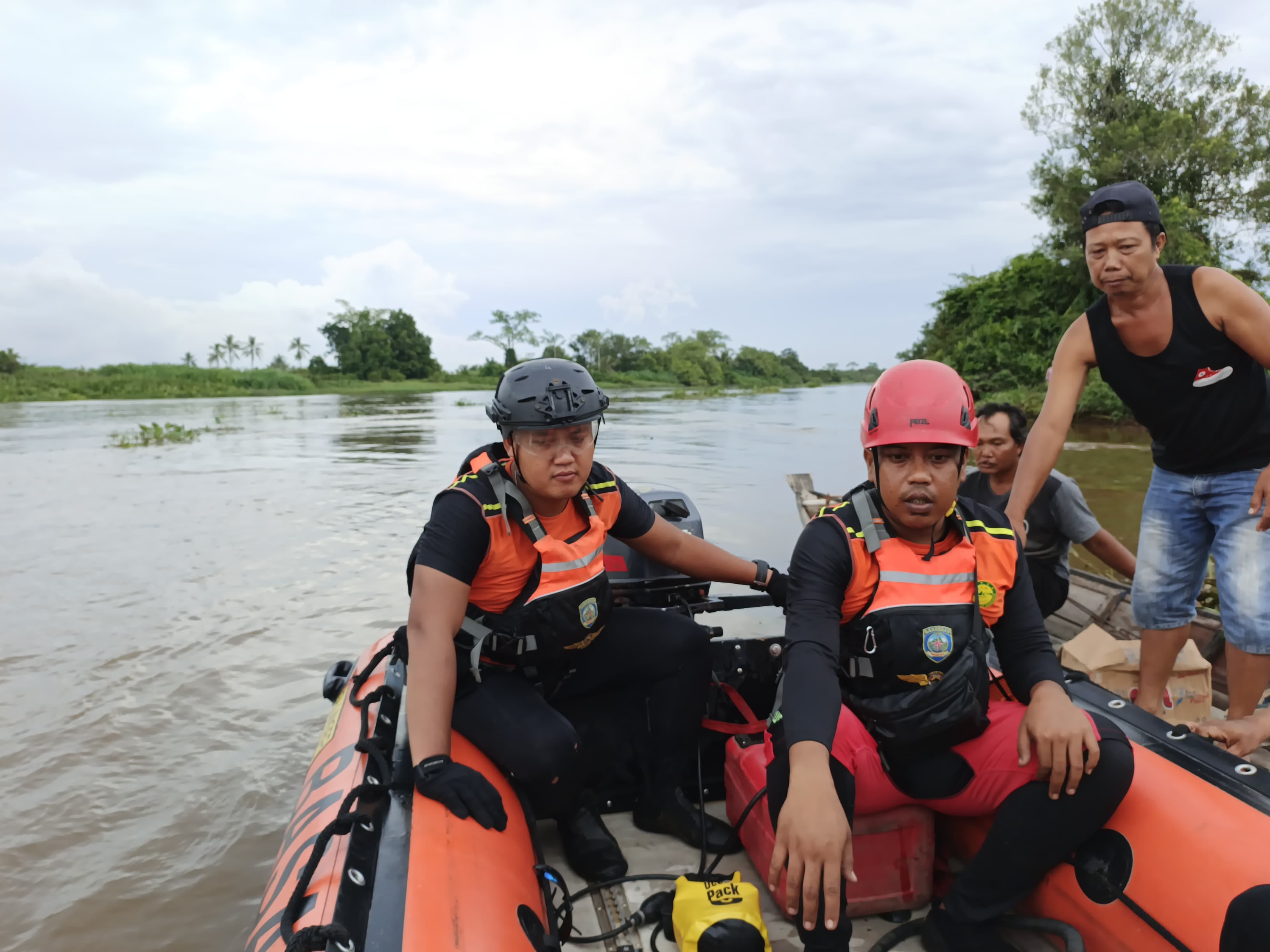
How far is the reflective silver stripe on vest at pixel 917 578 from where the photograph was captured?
1737 millimetres

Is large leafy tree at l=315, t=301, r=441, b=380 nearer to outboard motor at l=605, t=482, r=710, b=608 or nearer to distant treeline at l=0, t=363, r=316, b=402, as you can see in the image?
distant treeline at l=0, t=363, r=316, b=402

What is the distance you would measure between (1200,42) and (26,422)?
33.4 metres

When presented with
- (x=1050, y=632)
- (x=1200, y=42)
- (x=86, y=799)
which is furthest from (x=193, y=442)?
(x=1200, y=42)

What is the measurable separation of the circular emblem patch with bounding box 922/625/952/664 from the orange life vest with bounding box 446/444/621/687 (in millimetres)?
897

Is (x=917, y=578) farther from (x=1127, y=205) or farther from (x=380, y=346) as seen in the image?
(x=380, y=346)

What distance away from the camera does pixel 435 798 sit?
1.79 m

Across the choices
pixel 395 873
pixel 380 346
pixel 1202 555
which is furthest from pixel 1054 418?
pixel 380 346

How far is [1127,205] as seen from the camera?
2.30 meters

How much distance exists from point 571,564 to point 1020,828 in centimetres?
118

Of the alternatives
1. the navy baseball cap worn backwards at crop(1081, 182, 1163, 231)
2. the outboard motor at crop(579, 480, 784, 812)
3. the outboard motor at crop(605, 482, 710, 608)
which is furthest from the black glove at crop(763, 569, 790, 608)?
the navy baseball cap worn backwards at crop(1081, 182, 1163, 231)

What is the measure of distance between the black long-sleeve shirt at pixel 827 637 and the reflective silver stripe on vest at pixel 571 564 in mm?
625

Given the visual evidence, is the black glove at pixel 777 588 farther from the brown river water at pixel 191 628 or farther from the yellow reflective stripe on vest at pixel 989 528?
the brown river water at pixel 191 628

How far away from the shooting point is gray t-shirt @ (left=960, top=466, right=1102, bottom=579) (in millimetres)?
3402

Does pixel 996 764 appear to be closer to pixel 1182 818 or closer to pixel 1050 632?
pixel 1182 818
